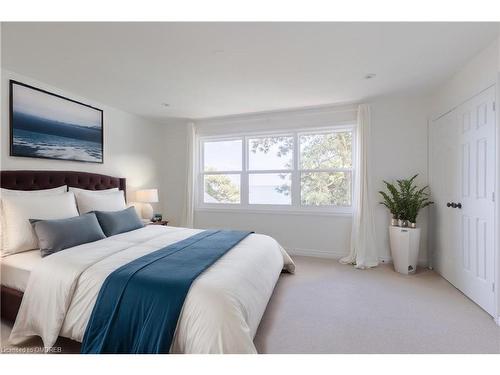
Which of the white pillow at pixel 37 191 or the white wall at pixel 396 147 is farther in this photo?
the white wall at pixel 396 147

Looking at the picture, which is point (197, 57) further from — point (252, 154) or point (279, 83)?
point (252, 154)

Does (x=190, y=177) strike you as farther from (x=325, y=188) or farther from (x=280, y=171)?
(x=325, y=188)

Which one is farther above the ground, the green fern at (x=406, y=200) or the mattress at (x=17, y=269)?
the green fern at (x=406, y=200)

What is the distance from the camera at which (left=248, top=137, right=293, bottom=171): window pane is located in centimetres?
418

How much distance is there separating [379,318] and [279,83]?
2614 mm

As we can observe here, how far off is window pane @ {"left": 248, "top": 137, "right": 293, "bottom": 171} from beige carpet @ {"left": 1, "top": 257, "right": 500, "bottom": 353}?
195cm

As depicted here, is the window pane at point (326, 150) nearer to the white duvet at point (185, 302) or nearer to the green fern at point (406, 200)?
the green fern at point (406, 200)

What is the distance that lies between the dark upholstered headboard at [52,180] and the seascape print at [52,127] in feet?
0.70

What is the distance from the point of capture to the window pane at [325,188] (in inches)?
152

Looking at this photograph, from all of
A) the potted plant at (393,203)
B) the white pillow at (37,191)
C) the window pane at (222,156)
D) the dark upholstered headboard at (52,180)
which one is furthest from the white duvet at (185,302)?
the window pane at (222,156)

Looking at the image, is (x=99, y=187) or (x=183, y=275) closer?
(x=183, y=275)

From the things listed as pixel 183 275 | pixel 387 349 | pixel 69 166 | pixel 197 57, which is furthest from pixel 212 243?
pixel 69 166

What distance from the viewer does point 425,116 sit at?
3406mm

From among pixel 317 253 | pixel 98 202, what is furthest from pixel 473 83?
pixel 98 202
